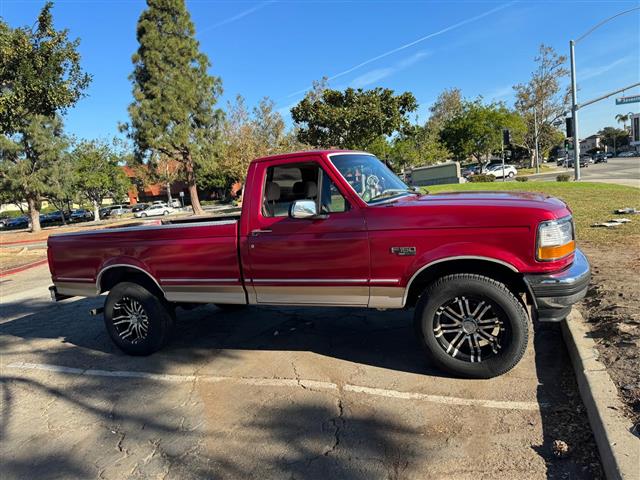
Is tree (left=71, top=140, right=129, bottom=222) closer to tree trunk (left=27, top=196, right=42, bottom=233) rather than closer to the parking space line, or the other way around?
tree trunk (left=27, top=196, right=42, bottom=233)

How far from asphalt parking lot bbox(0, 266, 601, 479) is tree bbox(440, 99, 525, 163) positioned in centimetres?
5167

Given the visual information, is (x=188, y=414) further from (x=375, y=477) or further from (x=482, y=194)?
(x=482, y=194)

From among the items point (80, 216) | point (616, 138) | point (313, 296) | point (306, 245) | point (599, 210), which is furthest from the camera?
point (616, 138)

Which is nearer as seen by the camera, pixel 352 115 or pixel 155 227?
pixel 155 227

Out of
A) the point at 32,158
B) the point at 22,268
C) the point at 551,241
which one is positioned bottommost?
the point at 22,268

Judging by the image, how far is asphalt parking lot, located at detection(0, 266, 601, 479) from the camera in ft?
10.1

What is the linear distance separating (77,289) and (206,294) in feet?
5.84

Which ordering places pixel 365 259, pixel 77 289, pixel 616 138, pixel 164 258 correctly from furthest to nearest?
1. pixel 616 138
2. pixel 77 289
3. pixel 164 258
4. pixel 365 259

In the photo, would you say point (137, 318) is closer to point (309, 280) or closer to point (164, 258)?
point (164, 258)

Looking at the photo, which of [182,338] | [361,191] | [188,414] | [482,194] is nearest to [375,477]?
[188,414]

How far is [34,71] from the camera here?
13320 millimetres

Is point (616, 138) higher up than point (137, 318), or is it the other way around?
point (616, 138)

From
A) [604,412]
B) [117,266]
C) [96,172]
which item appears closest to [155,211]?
[96,172]

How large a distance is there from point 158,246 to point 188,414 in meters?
1.80
